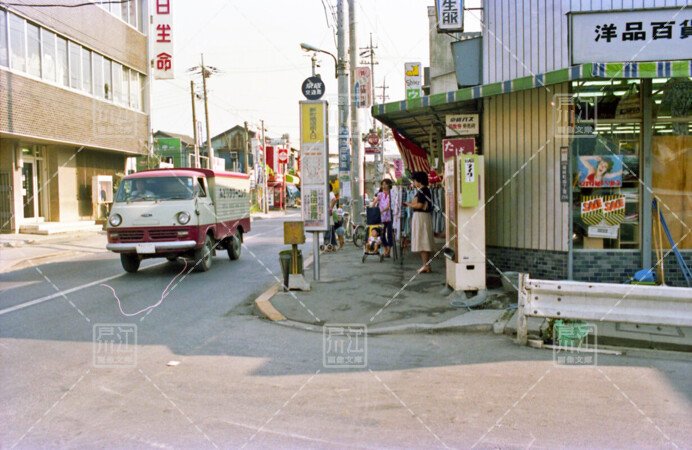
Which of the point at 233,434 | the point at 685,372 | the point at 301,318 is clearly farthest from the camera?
the point at 301,318

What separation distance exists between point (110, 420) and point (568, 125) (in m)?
7.37

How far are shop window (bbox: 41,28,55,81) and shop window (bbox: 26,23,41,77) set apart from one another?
0.77 feet

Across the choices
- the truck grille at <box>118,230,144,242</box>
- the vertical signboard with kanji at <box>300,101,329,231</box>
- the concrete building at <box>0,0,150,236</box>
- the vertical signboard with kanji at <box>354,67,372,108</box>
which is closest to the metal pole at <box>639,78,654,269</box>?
the vertical signboard with kanji at <box>300,101,329,231</box>

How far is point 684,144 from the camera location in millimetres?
8930

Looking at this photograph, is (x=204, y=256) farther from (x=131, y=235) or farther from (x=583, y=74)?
(x=583, y=74)

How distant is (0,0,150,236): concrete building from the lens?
20.3 metres

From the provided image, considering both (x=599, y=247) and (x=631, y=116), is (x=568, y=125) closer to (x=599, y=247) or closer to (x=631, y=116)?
(x=631, y=116)

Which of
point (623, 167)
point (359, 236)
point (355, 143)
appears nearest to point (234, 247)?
point (359, 236)

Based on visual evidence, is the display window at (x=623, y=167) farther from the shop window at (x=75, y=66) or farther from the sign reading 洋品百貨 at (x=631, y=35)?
the shop window at (x=75, y=66)

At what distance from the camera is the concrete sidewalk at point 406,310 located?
6.62m

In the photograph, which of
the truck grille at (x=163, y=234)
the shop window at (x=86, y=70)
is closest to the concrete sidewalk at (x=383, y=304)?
the truck grille at (x=163, y=234)

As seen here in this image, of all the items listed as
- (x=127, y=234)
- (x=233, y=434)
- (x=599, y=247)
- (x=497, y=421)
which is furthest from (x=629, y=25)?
(x=127, y=234)

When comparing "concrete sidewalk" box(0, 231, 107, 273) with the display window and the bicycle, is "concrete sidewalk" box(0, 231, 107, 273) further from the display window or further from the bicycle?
the display window

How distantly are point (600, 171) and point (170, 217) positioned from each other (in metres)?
7.79
